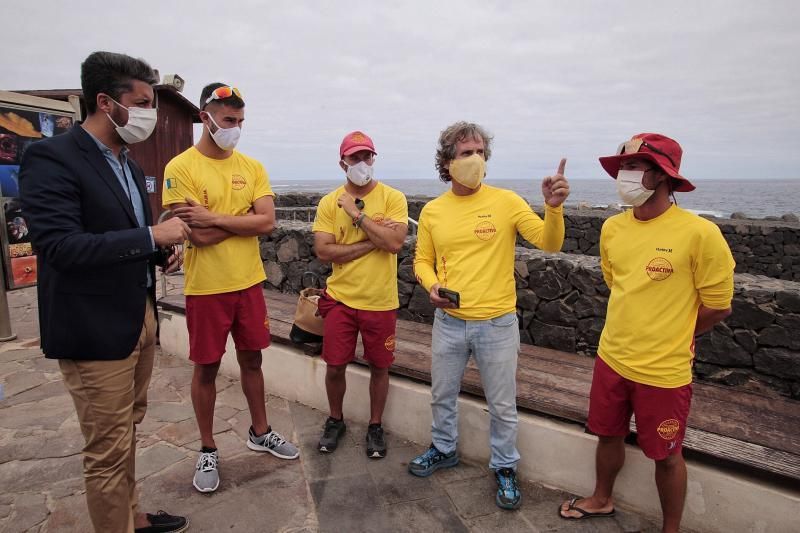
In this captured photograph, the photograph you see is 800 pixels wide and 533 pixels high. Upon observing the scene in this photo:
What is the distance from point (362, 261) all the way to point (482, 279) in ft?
2.77

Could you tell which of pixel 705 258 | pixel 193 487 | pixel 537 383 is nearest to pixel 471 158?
pixel 705 258

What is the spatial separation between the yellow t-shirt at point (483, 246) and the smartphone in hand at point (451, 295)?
7cm

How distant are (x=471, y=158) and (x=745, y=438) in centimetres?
211

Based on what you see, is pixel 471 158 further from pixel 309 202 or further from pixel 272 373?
pixel 309 202

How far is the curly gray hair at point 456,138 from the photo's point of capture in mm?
2801

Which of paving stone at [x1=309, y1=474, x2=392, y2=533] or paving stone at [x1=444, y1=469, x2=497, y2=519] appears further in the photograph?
paving stone at [x1=444, y1=469, x2=497, y2=519]

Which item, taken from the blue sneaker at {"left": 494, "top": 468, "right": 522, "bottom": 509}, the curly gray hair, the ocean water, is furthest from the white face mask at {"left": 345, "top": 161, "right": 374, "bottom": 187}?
the ocean water

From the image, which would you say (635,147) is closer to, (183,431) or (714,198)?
(183,431)

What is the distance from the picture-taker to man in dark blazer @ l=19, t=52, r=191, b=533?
1840 millimetres

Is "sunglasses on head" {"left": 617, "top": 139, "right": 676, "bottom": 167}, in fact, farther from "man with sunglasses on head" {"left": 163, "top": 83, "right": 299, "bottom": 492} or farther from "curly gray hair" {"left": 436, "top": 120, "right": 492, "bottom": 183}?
"man with sunglasses on head" {"left": 163, "top": 83, "right": 299, "bottom": 492}

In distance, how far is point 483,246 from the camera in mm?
2752

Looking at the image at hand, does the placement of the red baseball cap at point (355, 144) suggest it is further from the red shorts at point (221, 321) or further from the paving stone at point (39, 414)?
the paving stone at point (39, 414)

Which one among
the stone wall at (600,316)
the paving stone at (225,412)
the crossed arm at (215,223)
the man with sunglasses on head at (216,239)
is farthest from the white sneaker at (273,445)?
the stone wall at (600,316)

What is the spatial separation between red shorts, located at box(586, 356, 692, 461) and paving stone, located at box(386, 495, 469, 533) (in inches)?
37.6
